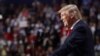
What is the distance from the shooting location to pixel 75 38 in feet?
15.7

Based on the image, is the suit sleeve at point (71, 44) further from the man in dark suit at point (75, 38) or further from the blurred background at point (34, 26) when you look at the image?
the blurred background at point (34, 26)

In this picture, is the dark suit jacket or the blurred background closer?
the dark suit jacket

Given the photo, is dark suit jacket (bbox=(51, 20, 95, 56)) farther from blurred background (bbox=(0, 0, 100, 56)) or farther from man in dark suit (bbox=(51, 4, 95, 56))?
blurred background (bbox=(0, 0, 100, 56))

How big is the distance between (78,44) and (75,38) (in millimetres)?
74

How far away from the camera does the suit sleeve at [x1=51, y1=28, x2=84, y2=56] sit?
474 cm

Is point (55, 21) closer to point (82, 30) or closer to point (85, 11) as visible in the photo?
point (85, 11)

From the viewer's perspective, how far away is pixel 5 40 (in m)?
15.8

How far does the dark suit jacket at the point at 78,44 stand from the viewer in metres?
4.74

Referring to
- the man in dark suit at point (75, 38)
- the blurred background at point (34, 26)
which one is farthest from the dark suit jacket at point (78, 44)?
the blurred background at point (34, 26)

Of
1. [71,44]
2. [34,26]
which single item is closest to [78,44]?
[71,44]

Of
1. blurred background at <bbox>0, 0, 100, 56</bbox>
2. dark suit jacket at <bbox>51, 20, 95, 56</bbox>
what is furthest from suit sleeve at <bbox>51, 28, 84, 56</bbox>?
blurred background at <bbox>0, 0, 100, 56</bbox>

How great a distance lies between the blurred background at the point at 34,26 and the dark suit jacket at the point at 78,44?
9.51 meters

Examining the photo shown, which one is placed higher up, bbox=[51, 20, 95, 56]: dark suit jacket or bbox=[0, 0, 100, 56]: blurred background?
bbox=[51, 20, 95, 56]: dark suit jacket

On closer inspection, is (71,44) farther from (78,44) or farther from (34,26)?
(34,26)
